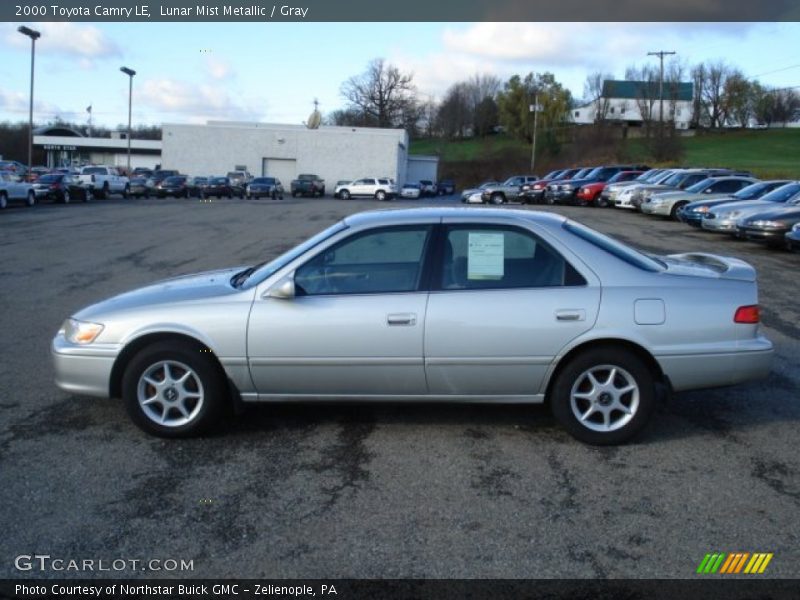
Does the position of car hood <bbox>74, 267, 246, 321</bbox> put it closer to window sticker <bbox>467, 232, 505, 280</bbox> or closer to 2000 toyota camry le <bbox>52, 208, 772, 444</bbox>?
2000 toyota camry le <bbox>52, 208, 772, 444</bbox>

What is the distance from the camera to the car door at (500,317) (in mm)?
4961

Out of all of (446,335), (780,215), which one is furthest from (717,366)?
(780,215)

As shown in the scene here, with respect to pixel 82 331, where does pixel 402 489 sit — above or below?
below

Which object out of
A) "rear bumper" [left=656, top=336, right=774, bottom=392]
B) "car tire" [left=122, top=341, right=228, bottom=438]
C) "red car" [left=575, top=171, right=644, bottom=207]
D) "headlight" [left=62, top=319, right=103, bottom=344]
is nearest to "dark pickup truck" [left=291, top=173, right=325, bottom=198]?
"red car" [left=575, top=171, right=644, bottom=207]

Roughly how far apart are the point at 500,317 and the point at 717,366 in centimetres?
149

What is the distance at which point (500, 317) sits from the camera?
4965 mm

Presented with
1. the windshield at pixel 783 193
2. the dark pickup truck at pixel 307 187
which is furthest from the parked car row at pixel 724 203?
the dark pickup truck at pixel 307 187

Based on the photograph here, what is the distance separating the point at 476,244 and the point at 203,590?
2.83m

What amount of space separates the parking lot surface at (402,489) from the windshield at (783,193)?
1405 cm

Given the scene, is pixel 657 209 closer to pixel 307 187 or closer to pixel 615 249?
pixel 615 249

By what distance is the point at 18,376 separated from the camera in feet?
21.9

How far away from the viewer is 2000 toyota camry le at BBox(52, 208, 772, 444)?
4977 mm

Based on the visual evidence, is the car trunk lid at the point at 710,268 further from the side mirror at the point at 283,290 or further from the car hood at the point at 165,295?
the car hood at the point at 165,295

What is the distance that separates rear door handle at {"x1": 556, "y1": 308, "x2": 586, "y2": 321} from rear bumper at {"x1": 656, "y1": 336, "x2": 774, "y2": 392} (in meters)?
0.58
